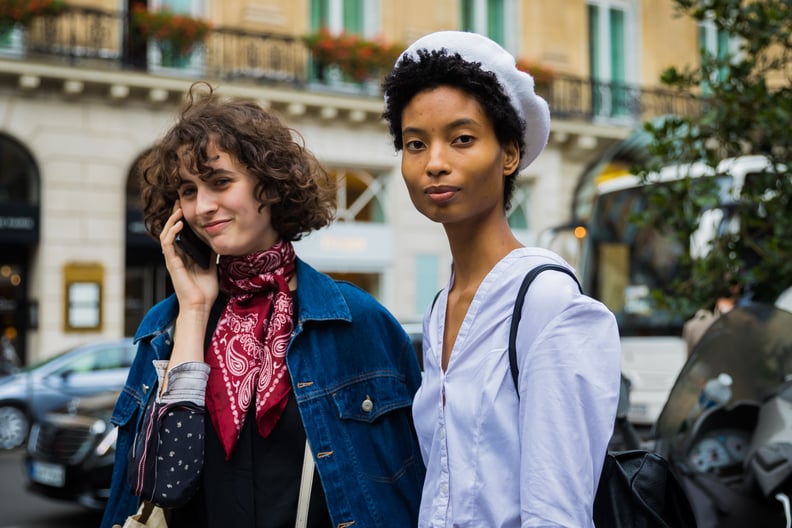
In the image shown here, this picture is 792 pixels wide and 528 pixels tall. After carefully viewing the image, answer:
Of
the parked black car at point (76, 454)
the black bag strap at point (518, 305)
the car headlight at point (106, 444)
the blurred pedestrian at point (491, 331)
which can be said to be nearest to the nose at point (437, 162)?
the blurred pedestrian at point (491, 331)

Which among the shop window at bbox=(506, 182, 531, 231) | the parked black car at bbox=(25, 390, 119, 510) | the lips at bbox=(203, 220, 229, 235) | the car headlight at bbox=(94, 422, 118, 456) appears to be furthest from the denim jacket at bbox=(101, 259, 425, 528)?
the shop window at bbox=(506, 182, 531, 231)

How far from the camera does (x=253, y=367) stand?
2.19 meters

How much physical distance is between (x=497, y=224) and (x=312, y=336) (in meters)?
0.67

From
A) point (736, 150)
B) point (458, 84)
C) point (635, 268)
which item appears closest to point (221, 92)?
point (635, 268)

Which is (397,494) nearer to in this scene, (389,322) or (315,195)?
(389,322)

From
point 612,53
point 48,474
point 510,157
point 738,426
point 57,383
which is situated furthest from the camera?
point 612,53

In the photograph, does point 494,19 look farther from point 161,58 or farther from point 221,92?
point 161,58

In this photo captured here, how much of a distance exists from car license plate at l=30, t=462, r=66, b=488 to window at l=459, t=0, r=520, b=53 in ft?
47.4

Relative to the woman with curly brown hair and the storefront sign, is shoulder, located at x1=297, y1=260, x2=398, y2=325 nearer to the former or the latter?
the woman with curly brown hair

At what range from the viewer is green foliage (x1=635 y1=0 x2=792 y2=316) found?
3854 millimetres

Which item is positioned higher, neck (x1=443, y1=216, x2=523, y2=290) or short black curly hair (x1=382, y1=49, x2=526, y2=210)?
short black curly hair (x1=382, y1=49, x2=526, y2=210)

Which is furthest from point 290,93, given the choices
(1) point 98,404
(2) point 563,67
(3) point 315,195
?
(3) point 315,195

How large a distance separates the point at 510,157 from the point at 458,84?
17 cm

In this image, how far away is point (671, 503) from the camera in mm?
1697
